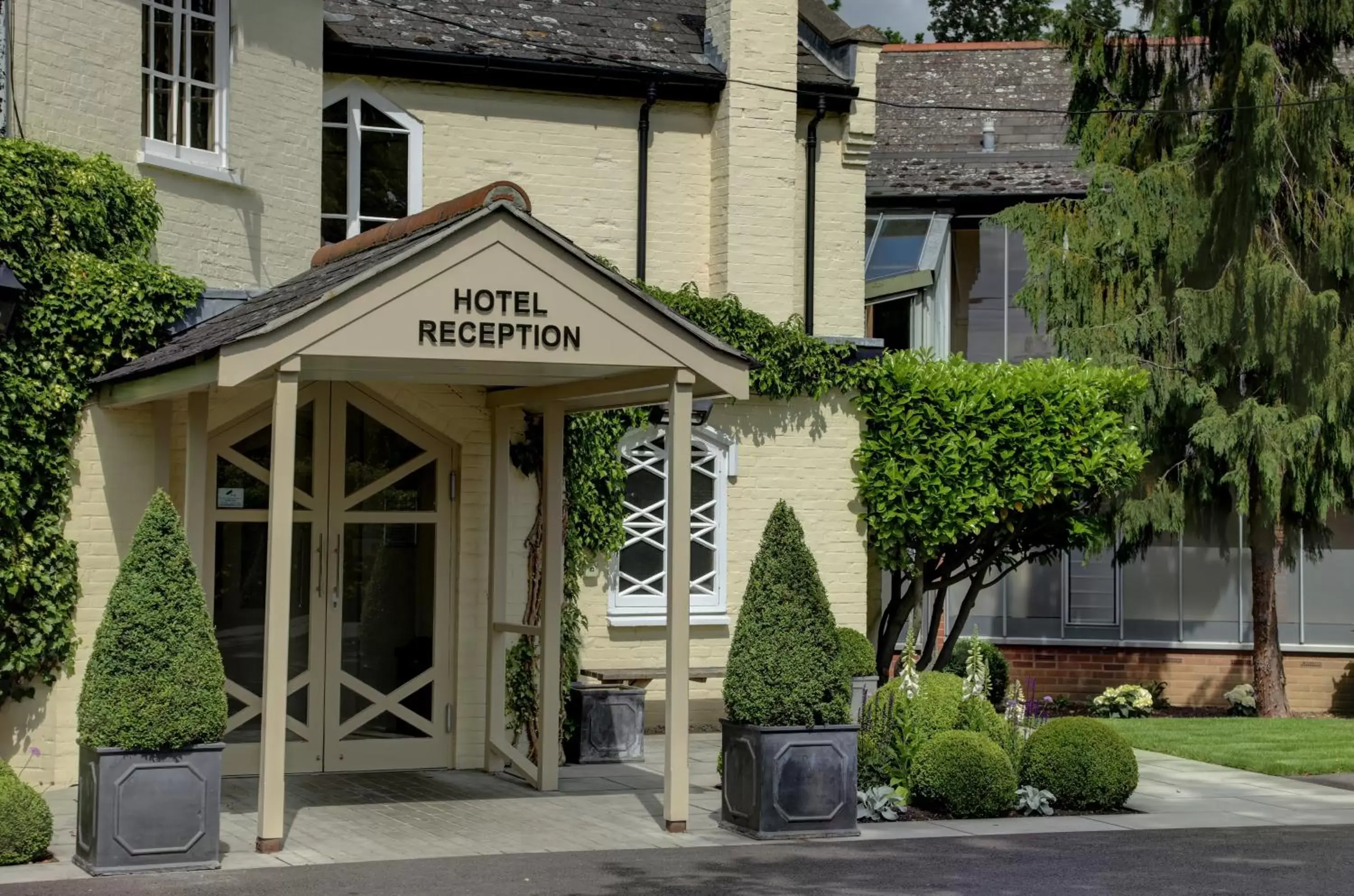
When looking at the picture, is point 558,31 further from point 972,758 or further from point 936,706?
point 972,758

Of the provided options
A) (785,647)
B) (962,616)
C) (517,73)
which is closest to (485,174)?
(517,73)

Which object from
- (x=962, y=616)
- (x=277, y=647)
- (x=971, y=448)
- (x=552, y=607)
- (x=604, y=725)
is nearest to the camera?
(x=277, y=647)

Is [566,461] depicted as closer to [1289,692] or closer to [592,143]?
[592,143]

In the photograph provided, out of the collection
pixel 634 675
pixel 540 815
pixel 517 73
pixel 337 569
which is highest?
pixel 517 73

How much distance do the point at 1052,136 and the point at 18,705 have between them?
54.7 feet

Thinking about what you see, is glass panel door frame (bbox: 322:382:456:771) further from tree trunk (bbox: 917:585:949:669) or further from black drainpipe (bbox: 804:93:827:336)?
tree trunk (bbox: 917:585:949:669)

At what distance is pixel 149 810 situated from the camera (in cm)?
941

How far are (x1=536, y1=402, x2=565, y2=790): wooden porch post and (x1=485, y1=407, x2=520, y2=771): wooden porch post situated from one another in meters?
0.56

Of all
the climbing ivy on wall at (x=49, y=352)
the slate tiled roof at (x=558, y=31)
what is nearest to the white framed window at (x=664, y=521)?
the slate tiled roof at (x=558, y=31)

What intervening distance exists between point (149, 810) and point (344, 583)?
4.17m

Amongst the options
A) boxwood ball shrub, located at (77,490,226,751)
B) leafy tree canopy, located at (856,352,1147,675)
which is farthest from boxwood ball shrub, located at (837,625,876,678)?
boxwood ball shrub, located at (77,490,226,751)

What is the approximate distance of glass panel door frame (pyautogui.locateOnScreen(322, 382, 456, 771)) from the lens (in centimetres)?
1333

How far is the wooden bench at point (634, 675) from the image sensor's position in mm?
15203

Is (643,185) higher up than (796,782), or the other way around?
(643,185)
